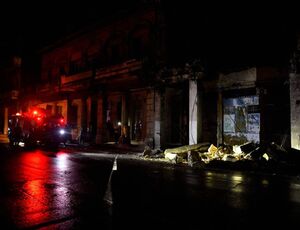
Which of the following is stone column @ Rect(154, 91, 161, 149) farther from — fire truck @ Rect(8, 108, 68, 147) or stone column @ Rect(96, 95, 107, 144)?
fire truck @ Rect(8, 108, 68, 147)

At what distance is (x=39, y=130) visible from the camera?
20203mm

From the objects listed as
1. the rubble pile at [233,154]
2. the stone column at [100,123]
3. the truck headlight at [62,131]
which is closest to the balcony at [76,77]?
the stone column at [100,123]

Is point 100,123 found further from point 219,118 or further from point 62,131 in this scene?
point 219,118

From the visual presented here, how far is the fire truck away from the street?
10.7 metres

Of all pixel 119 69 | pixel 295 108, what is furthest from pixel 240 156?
pixel 119 69

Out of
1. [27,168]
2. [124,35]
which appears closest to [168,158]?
[27,168]

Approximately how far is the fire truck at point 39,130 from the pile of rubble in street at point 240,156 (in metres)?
8.27

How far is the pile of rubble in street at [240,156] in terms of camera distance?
11204 millimetres

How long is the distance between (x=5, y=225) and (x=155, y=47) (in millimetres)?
17302

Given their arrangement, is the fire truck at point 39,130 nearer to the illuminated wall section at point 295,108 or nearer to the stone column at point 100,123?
the stone column at point 100,123

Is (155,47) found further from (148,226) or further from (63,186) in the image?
(148,226)

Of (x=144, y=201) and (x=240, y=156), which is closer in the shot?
(x=144, y=201)

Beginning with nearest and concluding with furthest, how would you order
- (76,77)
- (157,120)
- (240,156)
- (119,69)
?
(240,156)
(157,120)
(119,69)
(76,77)

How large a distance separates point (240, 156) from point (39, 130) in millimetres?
14661
